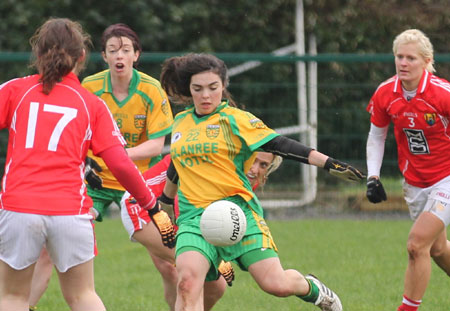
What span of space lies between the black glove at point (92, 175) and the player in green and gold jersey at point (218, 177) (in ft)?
3.84

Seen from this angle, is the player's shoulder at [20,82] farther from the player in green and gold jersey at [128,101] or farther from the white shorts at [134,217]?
the player in green and gold jersey at [128,101]

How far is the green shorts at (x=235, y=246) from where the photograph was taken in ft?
16.3

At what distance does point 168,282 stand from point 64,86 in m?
2.12

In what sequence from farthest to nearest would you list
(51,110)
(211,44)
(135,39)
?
(211,44)
(135,39)
(51,110)

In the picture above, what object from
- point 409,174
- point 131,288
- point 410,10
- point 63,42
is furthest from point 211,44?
point 63,42

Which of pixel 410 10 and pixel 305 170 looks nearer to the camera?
pixel 305 170

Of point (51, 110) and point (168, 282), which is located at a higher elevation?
point (51, 110)

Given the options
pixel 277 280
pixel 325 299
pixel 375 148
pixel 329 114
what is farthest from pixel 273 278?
pixel 329 114

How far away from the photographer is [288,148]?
192 inches

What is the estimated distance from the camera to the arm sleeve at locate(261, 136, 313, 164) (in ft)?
15.9

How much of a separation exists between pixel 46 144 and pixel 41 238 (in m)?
0.45

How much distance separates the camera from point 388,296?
6949 mm

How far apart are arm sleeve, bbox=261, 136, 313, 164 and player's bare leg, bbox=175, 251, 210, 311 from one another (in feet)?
2.36

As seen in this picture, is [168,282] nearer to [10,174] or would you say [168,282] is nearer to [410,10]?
[10,174]
